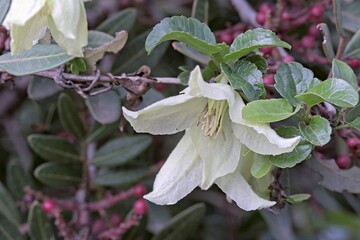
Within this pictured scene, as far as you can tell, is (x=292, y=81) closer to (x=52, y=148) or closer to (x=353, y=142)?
(x=353, y=142)

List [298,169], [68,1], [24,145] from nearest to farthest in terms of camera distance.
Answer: [68,1] → [298,169] → [24,145]

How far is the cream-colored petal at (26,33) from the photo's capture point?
0.76 meters

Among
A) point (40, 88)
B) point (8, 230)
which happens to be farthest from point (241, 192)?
point (8, 230)

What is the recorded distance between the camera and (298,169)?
1532 mm

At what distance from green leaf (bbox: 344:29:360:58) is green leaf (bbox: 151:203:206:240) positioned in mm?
449

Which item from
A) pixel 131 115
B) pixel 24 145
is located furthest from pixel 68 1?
pixel 24 145

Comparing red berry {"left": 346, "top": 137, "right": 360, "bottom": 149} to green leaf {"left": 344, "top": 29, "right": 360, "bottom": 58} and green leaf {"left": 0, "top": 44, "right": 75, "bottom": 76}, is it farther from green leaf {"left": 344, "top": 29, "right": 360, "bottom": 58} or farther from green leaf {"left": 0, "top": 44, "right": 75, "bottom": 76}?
green leaf {"left": 0, "top": 44, "right": 75, "bottom": 76}

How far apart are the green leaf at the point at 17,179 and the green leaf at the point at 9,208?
67mm

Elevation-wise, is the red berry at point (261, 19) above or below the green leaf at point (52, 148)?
above

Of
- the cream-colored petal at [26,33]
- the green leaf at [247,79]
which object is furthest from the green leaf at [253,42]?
the cream-colored petal at [26,33]

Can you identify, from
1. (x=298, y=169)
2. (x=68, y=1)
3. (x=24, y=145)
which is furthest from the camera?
(x=24, y=145)

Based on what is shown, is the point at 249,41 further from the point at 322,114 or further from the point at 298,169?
the point at 298,169

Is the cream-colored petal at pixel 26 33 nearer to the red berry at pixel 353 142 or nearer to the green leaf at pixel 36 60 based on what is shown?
the green leaf at pixel 36 60

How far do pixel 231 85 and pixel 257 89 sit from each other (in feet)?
0.12
